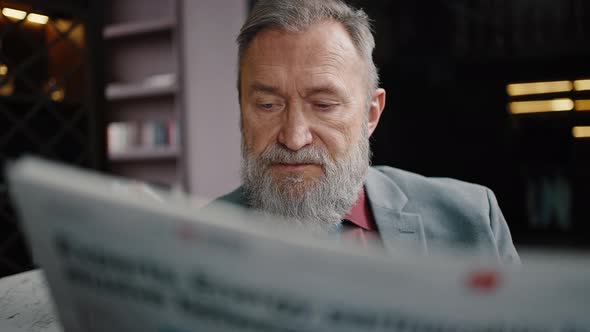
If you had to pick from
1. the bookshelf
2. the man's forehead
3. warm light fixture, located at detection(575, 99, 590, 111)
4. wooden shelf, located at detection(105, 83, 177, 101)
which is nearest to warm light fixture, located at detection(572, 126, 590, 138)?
warm light fixture, located at detection(575, 99, 590, 111)

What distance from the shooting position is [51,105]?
300cm

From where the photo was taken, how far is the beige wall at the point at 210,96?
3.57m

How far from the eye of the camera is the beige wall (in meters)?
3.57

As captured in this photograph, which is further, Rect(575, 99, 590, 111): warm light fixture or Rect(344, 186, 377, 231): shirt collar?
Rect(575, 99, 590, 111): warm light fixture

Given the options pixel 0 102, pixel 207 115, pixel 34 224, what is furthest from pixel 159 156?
pixel 34 224

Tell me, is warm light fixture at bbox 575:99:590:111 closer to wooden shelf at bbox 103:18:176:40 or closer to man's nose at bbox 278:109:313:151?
man's nose at bbox 278:109:313:151

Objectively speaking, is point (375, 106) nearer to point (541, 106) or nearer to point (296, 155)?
point (296, 155)

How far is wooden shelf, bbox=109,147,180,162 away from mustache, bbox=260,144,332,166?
9.09 feet

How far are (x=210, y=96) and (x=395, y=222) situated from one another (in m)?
2.84

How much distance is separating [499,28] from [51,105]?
9.02 ft

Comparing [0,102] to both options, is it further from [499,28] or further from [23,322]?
[499,28]

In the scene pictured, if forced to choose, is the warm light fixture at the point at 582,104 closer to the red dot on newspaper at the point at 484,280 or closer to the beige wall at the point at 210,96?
the beige wall at the point at 210,96

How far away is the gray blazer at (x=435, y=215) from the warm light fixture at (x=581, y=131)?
1.98m

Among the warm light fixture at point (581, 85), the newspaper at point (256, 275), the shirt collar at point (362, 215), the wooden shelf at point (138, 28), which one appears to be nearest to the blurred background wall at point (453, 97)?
the warm light fixture at point (581, 85)
